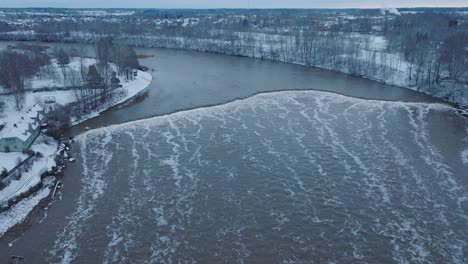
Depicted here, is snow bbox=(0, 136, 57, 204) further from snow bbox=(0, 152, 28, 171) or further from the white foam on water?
the white foam on water

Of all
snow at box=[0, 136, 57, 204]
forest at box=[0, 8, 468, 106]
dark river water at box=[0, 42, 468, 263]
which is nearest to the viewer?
dark river water at box=[0, 42, 468, 263]

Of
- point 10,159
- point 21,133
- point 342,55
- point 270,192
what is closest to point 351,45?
point 342,55

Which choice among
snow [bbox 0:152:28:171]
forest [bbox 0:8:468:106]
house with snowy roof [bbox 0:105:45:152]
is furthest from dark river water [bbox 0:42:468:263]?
forest [bbox 0:8:468:106]

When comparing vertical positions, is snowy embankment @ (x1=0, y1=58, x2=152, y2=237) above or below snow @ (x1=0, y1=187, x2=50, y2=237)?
above

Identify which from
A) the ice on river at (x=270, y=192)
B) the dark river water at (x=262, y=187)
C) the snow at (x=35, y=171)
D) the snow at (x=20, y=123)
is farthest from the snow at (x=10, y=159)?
the ice on river at (x=270, y=192)

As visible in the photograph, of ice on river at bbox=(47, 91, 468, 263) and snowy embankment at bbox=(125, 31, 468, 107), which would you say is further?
snowy embankment at bbox=(125, 31, 468, 107)

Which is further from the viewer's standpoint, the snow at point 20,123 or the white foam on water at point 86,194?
A: the snow at point 20,123

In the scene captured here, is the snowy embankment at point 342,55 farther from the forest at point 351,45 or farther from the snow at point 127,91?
the snow at point 127,91
